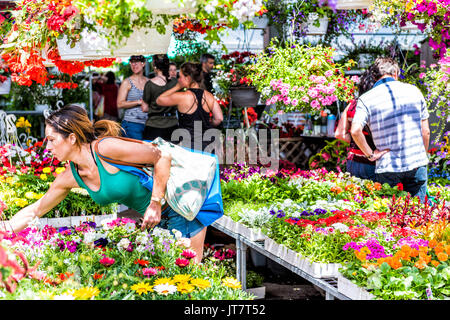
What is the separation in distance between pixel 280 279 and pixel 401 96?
171cm

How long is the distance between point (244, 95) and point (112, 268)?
3.08 meters

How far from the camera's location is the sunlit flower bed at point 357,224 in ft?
6.63

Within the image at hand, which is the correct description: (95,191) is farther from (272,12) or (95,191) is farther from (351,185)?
(272,12)

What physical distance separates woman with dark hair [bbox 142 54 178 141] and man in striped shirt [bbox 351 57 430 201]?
1981 mm

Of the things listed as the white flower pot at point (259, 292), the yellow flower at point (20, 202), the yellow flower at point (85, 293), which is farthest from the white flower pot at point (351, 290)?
the yellow flower at point (20, 202)

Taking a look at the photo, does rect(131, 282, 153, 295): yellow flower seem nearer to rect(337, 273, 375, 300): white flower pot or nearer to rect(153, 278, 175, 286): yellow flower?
rect(153, 278, 175, 286): yellow flower

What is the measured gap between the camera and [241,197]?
156 inches

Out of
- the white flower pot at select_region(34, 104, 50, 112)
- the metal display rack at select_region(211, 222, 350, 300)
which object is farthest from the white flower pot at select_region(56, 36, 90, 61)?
the white flower pot at select_region(34, 104, 50, 112)

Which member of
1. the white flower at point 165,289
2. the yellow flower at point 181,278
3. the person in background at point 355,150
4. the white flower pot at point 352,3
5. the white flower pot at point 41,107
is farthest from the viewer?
the white flower pot at point 41,107

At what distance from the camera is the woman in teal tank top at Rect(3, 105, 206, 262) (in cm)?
218

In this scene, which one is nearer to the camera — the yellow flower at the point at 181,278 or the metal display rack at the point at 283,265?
the yellow flower at the point at 181,278

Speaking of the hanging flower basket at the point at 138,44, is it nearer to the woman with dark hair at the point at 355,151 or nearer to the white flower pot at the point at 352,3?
the white flower pot at the point at 352,3

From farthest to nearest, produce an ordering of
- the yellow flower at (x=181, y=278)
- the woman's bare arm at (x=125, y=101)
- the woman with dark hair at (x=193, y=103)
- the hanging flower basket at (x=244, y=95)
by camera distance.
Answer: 1. the woman's bare arm at (x=125, y=101)
2. the hanging flower basket at (x=244, y=95)
3. the woman with dark hair at (x=193, y=103)
4. the yellow flower at (x=181, y=278)

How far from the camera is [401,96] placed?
11.3 feet
